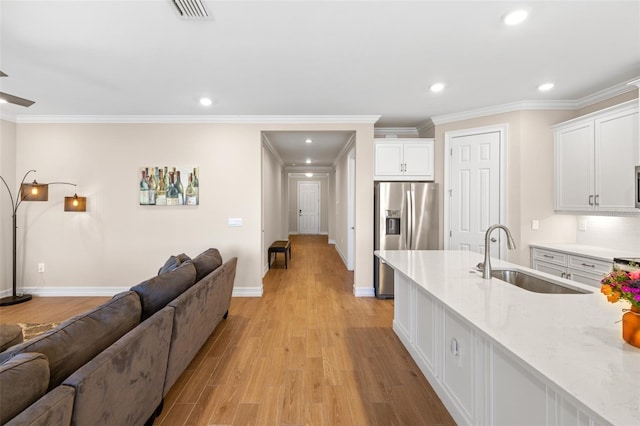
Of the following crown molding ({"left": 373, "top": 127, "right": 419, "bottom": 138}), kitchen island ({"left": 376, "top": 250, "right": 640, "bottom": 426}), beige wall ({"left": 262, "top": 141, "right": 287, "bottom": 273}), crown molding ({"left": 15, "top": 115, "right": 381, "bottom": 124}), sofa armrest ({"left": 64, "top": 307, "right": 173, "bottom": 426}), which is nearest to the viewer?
kitchen island ({"left": 376, "top": 250, "right": 640, "bottom": 426})

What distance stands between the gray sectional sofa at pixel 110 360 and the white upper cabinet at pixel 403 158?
9.94ft

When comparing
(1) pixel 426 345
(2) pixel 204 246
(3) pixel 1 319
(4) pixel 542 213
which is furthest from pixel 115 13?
(4) pixel 542 213

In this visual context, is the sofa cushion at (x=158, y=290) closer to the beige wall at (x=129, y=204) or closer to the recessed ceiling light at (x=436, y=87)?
the beige wall at (x=129, y=204)

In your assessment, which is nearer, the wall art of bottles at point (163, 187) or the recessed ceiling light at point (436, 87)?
the recessed ceiling light at point (436, 87)

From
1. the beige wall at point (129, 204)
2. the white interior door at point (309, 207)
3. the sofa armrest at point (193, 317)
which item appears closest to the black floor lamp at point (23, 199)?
the beige wall at point (129, 204)

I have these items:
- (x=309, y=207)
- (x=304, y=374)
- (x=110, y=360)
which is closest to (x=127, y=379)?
(x=110, y=360)

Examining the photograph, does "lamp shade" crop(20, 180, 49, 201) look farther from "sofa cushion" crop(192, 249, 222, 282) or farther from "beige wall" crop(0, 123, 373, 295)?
"sofa cushion" crop(192, 249, 222, 282)

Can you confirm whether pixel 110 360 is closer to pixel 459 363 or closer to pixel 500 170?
pixel 459 363

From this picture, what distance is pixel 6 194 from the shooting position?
4000mm

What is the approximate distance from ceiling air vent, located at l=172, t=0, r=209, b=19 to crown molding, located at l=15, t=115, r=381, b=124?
215cm

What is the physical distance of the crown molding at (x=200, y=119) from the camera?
4.06 metres

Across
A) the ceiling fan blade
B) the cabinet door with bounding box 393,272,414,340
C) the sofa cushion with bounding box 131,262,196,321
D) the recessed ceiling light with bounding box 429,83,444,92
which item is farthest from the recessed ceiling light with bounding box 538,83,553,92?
the ceiling fan blade

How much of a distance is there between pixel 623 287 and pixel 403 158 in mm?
3421

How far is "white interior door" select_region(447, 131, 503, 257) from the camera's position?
3738 millimetres
